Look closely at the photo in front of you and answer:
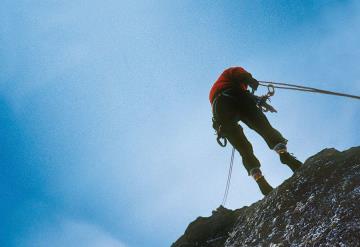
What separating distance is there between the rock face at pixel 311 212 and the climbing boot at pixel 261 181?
0.58m

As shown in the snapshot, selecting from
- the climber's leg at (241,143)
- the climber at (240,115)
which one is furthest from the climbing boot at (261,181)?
the climber's leg at (241,143)

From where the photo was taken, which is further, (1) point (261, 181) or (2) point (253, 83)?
(2) point (253, 83)

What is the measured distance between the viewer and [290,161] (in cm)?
632

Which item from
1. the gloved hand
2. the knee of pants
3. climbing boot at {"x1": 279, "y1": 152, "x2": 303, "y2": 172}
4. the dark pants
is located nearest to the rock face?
climbing boot at {"x1": 279, "y1": 152, "x2": 303, "y2": 172}

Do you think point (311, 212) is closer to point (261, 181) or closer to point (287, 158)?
point (287, 158)

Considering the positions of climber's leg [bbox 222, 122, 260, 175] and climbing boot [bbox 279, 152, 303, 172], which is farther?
climber's leg [bbox 222, 122, 260, 175]

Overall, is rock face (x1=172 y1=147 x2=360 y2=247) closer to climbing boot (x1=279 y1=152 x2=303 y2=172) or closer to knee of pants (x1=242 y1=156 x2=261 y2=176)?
climbing boot (x1=279 y1=152 x2=303 y2=172)

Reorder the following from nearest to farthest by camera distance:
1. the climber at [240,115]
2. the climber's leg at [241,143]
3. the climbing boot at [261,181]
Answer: the climbing boot at [261,181], the climber at [240,115], the climber's leg at [241,143]

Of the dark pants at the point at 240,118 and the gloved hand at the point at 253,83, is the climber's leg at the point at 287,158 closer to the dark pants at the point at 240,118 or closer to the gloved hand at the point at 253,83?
the dark pants at the point at 240,118

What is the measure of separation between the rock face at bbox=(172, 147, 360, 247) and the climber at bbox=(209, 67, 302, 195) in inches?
38.2

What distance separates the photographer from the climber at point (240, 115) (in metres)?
6.84

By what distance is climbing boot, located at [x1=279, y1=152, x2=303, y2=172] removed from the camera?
6281 mm

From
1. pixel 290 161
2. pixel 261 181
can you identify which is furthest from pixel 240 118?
pixel 290 161

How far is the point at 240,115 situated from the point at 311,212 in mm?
3313
